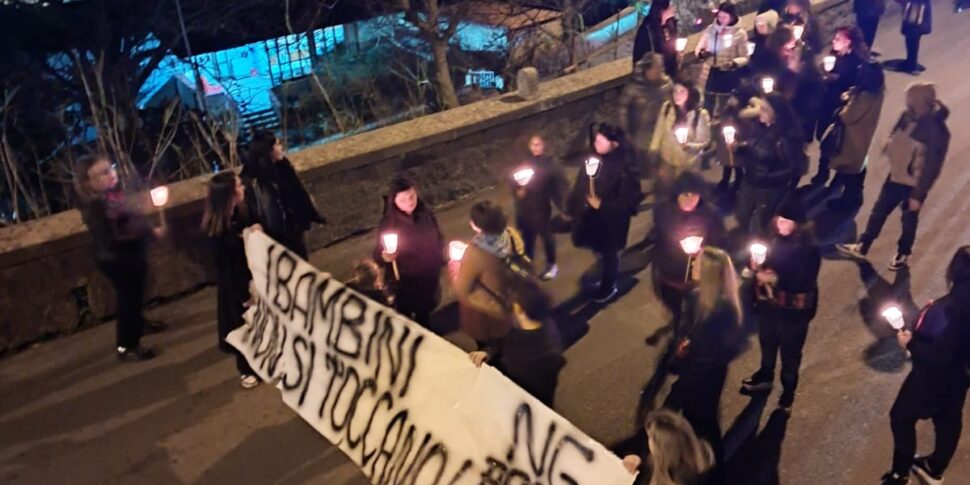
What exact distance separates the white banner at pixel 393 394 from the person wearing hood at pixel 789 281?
2.06 m

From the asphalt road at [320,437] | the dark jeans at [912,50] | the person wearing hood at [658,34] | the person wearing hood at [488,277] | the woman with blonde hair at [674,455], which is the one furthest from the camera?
the dark jeans at [912,50]

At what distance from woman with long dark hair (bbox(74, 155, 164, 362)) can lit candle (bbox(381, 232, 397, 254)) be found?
2.06 metres

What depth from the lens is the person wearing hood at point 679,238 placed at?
5.41m

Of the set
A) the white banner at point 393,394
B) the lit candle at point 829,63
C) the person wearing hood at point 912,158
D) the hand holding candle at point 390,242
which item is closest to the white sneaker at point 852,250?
the person wearing hood at point 912,158

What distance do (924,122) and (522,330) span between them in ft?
13.2

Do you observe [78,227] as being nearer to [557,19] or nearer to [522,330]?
[522,330]

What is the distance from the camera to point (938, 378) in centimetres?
437

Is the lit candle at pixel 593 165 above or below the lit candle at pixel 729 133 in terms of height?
above

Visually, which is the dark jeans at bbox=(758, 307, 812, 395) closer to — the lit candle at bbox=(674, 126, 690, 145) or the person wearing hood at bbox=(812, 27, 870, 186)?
the lit candle at bbox=(674, 126, 690, 145)

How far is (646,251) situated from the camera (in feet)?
25.8

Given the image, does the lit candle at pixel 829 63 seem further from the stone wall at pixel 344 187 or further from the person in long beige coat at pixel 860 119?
the stone wall at pixel 344 187

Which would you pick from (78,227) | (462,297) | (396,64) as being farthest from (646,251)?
(396,64)

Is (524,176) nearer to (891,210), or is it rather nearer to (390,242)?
(390,242)

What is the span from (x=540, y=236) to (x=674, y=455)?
148 inches
